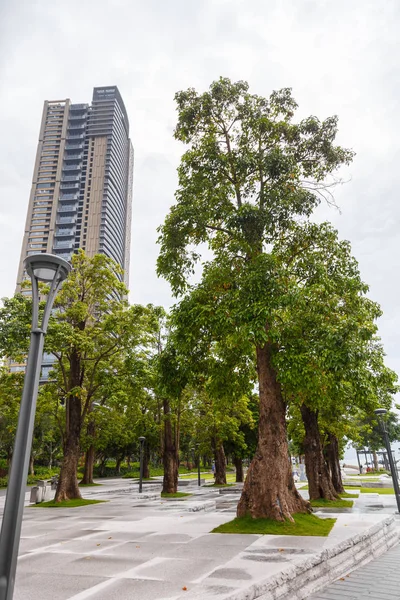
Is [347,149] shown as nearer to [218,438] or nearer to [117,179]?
[218,438]

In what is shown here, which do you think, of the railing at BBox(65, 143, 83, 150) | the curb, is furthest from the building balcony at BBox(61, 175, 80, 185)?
the curb

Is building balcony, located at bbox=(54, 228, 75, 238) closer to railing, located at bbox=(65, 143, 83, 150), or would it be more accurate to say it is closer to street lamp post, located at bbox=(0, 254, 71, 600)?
railing, located at bbox=(65, 143, 83, 150)

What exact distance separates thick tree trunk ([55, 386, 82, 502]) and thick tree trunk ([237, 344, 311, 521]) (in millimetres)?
11190

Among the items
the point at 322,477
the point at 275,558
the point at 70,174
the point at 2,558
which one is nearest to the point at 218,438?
the point at 322,477

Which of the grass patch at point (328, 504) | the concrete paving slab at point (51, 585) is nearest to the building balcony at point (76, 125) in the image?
the grass patch at point (328, 504)

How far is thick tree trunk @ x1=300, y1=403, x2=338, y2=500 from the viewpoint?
17.5 meters

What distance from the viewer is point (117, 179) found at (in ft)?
479

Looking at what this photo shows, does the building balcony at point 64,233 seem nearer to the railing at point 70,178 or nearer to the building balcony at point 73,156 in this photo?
the railing at point 70,178

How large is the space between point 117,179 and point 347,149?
472ft

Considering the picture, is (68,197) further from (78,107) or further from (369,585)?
(369,585)

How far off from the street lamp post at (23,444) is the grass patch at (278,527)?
6.98 m

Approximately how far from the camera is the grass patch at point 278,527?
30.5ft

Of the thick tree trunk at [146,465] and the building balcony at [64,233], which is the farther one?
the building balcony at [64,233]

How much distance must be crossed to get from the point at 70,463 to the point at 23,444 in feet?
53.7
